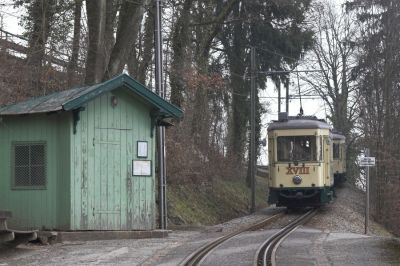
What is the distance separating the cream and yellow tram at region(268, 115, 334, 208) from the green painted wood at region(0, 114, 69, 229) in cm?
1132

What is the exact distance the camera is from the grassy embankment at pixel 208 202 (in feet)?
79.5

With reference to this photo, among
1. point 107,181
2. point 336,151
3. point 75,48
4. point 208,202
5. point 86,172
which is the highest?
point 75,48

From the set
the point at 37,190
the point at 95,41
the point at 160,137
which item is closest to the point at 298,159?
the point at 160,137

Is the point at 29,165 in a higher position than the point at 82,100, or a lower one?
lower

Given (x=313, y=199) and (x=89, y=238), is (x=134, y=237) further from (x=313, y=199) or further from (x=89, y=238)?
(x=313, y=199)

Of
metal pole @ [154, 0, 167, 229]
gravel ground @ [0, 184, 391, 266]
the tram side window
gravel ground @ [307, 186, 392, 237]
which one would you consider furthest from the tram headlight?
the tram side window

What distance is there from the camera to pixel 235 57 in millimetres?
37344

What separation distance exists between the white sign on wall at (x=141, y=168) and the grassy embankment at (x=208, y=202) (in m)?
7.03

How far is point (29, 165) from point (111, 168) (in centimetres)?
169

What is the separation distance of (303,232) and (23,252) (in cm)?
725

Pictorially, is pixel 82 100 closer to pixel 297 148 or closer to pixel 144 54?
pixel 297 148

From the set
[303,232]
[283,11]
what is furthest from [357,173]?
[303,232]

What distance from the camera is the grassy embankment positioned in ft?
79.5

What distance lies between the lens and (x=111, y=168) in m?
14.7
